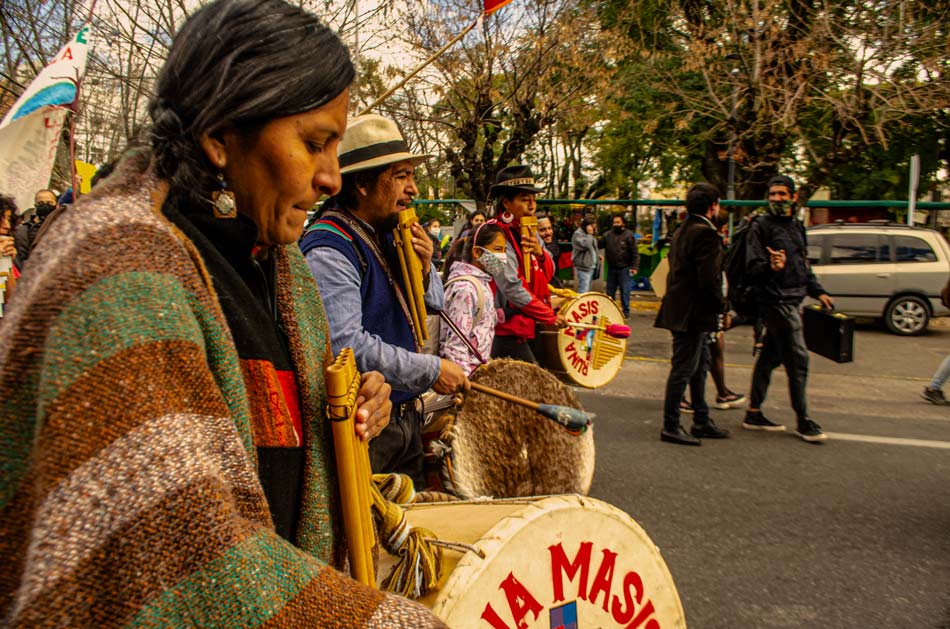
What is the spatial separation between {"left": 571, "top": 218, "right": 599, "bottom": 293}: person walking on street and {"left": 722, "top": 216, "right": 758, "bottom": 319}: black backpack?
688 centimetres

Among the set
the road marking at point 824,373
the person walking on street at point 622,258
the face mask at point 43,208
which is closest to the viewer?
the face mask at point 43,208

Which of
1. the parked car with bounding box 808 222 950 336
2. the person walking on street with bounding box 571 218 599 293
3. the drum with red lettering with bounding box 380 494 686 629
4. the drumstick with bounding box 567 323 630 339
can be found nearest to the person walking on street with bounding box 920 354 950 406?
the drumstick with bounding box 567 323 630 339

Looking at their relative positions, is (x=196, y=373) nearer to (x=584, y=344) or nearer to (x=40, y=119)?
(x=40, y=119)

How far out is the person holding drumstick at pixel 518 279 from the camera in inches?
186

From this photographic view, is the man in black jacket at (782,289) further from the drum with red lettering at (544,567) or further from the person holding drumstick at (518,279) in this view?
the drum with red lettering at (544,567)

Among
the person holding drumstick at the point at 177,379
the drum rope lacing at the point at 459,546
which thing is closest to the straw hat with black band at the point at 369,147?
the drum rope lacing at the point at 459,546

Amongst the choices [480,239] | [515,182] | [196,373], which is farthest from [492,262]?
[196,373]

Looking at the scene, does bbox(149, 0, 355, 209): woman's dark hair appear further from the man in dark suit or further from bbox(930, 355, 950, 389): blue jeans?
bbox(930, 355, 950, 389): blue jeans

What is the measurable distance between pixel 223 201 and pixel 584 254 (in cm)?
1243

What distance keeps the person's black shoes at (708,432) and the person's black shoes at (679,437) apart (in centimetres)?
8

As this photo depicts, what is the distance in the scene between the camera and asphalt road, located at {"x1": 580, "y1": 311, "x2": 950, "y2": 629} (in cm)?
335

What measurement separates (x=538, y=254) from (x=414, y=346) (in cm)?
263

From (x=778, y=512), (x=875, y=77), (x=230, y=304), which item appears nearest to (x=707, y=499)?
(x=778, y=512)

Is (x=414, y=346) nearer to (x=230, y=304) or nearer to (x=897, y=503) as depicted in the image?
(x=230, y=304)
